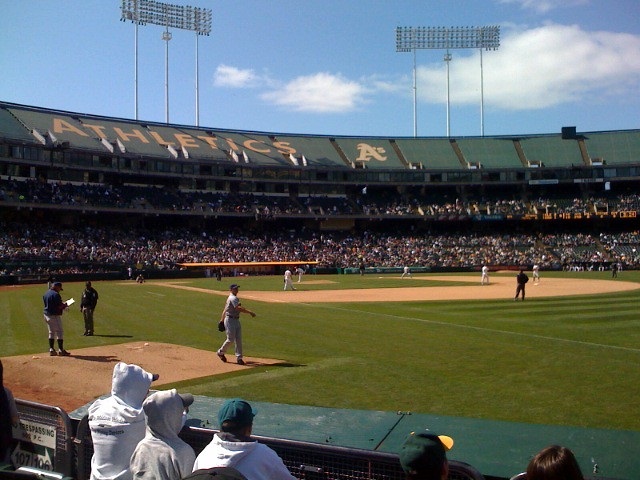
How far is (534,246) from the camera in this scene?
75438 mm

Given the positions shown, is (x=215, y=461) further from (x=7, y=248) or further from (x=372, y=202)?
(x=372, y=202)

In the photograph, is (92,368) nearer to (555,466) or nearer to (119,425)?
(119,425)

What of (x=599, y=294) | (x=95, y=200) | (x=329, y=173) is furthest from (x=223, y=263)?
(x=599, y=294)

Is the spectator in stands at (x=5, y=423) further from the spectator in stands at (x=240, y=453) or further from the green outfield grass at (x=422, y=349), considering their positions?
the green outfield grass at (x=422, y=349)

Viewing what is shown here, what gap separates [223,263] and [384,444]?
59.9m

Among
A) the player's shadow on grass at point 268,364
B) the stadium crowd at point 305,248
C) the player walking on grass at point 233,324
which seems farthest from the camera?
the stadium crowd at point 305,248

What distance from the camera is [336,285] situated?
154 feet

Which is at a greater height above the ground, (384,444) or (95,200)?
(95,200)

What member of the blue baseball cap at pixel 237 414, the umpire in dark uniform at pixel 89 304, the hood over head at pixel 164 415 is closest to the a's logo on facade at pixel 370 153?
the umpire in dark uniform at pixel 89 304

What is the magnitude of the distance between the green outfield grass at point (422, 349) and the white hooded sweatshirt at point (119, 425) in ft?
19.6

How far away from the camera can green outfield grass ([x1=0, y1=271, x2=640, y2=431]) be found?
11.0m

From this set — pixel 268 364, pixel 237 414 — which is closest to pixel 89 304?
pixel 268 364

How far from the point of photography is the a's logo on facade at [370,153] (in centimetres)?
8694

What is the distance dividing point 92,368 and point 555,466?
13.1 meters
